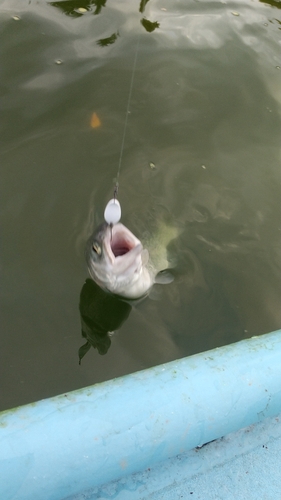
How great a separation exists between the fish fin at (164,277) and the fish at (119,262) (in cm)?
9

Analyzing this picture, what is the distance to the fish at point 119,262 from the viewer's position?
2.72 meters

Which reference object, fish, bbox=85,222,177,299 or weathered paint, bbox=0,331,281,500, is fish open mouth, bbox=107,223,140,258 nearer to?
fish, bbox=85,222,177,299

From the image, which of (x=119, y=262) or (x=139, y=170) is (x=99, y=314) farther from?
(x=139, y=170)

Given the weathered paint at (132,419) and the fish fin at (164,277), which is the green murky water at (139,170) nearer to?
the fish fin at (164,277)

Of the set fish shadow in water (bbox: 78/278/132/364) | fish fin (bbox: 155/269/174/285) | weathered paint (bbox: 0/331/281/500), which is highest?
weathered paint (bbox: 0/331/281/500)

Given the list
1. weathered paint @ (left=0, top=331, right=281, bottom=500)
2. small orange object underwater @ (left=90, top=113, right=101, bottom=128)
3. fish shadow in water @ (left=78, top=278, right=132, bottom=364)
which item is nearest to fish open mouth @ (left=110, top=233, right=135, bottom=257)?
fish shadow in water @ (left=78, top=278, right=132, bottom=364)

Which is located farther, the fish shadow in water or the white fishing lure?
the fish shadow in water

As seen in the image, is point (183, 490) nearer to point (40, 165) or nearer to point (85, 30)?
point (40, 165)

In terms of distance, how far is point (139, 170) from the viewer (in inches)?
151

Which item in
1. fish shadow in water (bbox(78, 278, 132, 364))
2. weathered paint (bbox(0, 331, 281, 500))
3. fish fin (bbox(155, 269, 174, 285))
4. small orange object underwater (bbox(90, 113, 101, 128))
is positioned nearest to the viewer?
weathered paint (bbox(0, 331, 281, 500))

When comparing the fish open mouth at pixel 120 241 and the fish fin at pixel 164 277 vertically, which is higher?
the fish open mouth at pixel 120 241

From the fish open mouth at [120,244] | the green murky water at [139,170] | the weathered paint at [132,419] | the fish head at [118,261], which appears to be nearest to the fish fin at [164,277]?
the green murky water at [139,170]

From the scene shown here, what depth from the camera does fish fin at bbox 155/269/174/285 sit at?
320cm

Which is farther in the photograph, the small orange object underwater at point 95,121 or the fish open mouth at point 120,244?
the small orange object underwater at point 95,121
